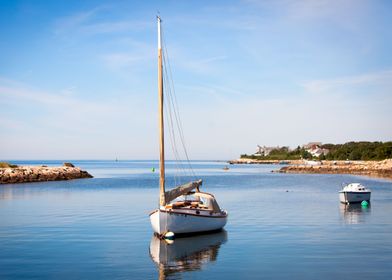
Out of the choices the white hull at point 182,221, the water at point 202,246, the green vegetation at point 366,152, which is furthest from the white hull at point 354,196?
the green vegetation at point 366,152

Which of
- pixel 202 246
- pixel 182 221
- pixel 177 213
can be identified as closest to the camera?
pixel 202 246

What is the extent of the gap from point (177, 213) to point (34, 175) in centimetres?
6496

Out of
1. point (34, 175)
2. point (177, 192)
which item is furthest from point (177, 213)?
point (34, 175)

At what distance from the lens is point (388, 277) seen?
17500 millimetres

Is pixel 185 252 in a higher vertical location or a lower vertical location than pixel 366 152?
lower

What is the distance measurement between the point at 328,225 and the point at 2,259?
834 inches

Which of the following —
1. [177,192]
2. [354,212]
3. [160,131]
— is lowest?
[354,212]

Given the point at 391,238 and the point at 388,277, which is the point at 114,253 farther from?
the point at 391,238

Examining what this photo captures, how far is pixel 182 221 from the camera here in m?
25.5

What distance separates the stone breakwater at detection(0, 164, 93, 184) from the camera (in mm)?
77312

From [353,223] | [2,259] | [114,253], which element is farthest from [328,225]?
[2,259]

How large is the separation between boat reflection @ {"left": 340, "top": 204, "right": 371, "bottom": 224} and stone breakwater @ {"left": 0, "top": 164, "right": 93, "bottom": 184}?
56.5m

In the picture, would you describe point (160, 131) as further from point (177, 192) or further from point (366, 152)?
point (366, 152)

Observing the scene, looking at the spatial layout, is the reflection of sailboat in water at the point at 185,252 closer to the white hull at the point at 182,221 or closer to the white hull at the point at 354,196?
the white hull at the point at 182,221
